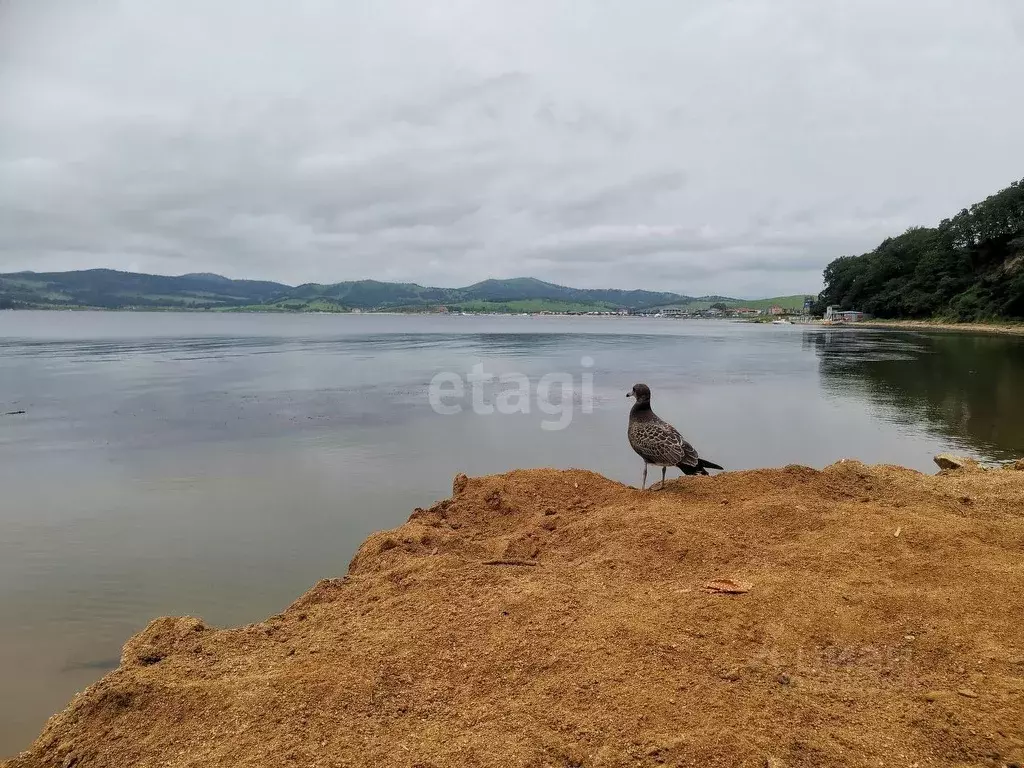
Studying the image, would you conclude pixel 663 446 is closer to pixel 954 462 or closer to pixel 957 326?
pixel 954 462

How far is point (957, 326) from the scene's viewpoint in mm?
84000

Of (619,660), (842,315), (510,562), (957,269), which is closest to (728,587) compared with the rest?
(619,660)

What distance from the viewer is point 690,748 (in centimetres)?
316

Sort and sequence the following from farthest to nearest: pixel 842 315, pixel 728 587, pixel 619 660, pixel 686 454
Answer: pixel 842 315, pixel 686 454, pixel 728 587, pixel 619 660

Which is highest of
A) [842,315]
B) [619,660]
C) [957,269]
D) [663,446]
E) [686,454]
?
[957,269]

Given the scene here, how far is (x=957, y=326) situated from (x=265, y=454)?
10025cm

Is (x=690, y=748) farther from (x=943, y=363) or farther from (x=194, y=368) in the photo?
(x=943, y=363)

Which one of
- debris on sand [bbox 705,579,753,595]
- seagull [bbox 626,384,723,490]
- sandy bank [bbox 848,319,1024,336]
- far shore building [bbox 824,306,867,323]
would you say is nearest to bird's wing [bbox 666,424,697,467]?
seagull [bbox 626,384,723,490]

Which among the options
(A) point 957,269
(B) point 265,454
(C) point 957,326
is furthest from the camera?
(A) point 957,269

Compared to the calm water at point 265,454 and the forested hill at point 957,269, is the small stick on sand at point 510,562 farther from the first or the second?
the forested hill at point 957,269

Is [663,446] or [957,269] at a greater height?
[957,269]

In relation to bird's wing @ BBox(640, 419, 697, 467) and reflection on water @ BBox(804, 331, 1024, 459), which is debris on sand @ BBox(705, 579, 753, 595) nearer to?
bird's wing @ BBox(640, 419, 697, 467)

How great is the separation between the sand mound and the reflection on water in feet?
38.1

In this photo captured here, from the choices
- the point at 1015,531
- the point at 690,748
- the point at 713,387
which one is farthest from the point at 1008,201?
the point at 690,748
